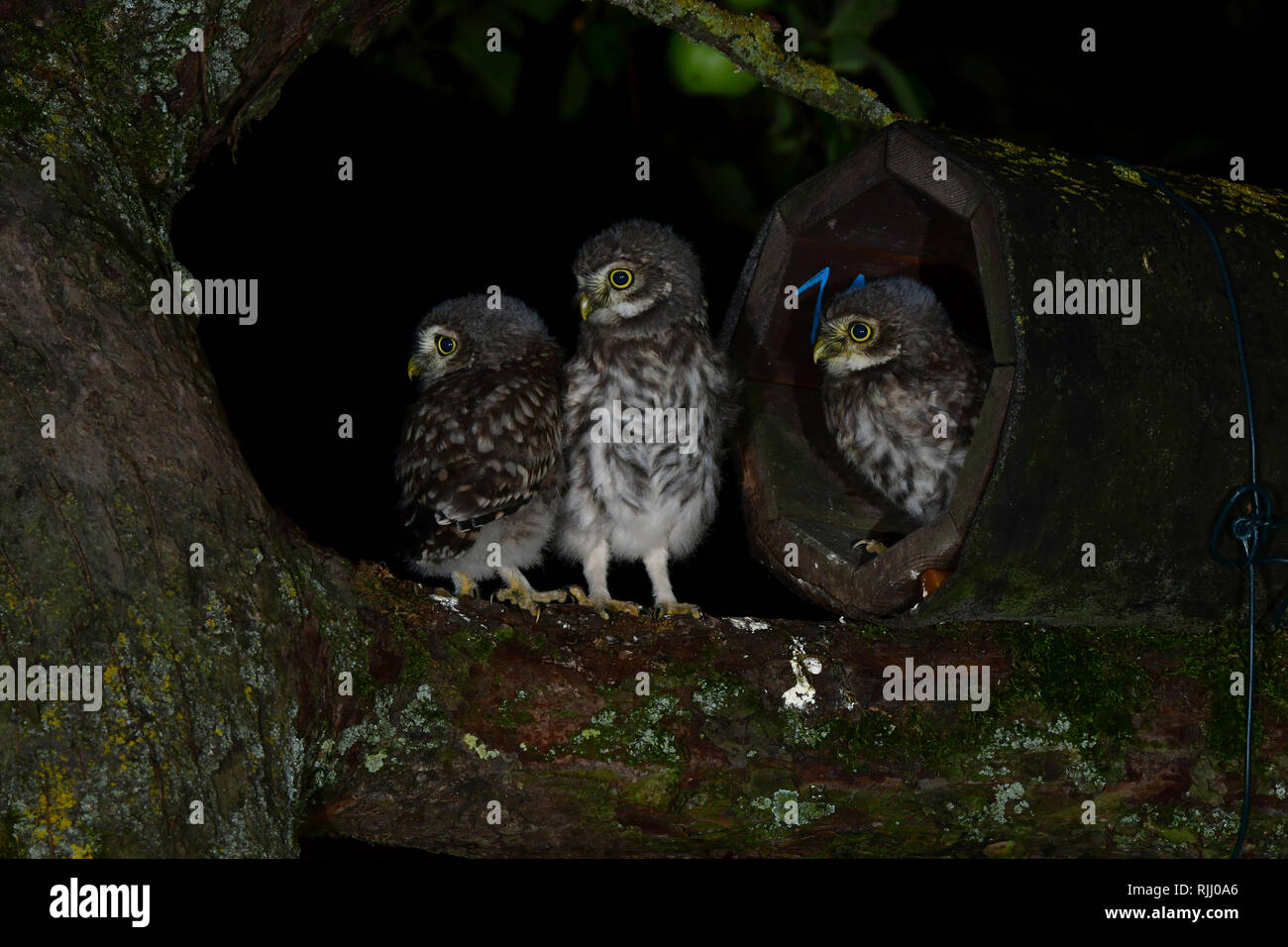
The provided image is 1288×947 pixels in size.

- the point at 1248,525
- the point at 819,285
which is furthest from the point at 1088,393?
→ the point at 819,285

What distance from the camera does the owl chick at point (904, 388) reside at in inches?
120

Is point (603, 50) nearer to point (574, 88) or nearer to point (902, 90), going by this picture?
point (574, 88)

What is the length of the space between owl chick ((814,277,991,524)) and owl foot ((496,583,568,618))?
0.75m

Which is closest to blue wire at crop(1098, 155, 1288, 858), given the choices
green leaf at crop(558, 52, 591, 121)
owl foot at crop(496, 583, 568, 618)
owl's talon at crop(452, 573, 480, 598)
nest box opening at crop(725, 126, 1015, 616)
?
nest box opening at crop(725, 126, 1015, 616)

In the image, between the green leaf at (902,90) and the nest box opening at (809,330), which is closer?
the nest box opening at (809,330)

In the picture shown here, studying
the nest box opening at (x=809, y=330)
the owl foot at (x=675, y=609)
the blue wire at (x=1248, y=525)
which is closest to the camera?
the blue wire at (x=1248, y=525)

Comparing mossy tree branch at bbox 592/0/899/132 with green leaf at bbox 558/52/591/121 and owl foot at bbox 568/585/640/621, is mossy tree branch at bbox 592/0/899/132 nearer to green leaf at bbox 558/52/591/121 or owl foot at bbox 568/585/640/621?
green leaf at bbox 558/52/591/121

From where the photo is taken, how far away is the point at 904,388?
3.07m

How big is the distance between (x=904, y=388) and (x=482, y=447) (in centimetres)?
94

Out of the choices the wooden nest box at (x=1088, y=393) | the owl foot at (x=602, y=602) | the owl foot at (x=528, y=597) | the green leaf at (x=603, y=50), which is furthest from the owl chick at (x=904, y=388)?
the green leaf at (x=603, y=50)

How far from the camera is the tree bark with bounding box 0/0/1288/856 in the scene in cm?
194

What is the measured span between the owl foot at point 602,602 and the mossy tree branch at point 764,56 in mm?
1220

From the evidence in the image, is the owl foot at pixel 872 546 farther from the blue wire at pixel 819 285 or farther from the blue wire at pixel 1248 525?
the blue wire at pixel 1248 525

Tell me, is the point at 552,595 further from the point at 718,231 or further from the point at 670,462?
the point at 718,231
